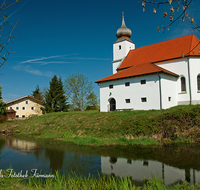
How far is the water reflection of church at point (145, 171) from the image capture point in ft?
20.8

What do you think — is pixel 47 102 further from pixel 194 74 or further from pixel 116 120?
pixel 194 74

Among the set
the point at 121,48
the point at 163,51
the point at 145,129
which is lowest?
the point at 145,129

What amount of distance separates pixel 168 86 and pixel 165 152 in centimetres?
1432

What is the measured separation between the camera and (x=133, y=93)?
23.3 m

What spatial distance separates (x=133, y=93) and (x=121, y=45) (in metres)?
15.4

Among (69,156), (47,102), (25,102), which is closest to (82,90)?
(47,102)

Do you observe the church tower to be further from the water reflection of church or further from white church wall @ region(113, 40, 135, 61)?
the water reflection of church

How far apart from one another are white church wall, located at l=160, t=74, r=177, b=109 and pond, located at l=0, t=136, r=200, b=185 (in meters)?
10.9

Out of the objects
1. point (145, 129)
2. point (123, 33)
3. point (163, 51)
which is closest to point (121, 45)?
point (123, 33)

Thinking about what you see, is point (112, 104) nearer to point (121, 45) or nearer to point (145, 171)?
point (121, 45)

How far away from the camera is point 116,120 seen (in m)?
17.1

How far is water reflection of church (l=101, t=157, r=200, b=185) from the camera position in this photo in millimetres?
6328

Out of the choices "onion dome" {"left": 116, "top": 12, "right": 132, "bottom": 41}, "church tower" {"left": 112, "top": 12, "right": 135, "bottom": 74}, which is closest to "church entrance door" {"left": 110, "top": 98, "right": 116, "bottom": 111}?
"church tower" {"left": 112, "top": 12, "right": 135, "bottom": 74}

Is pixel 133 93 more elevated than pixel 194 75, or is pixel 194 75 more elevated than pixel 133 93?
pixel 194 75
